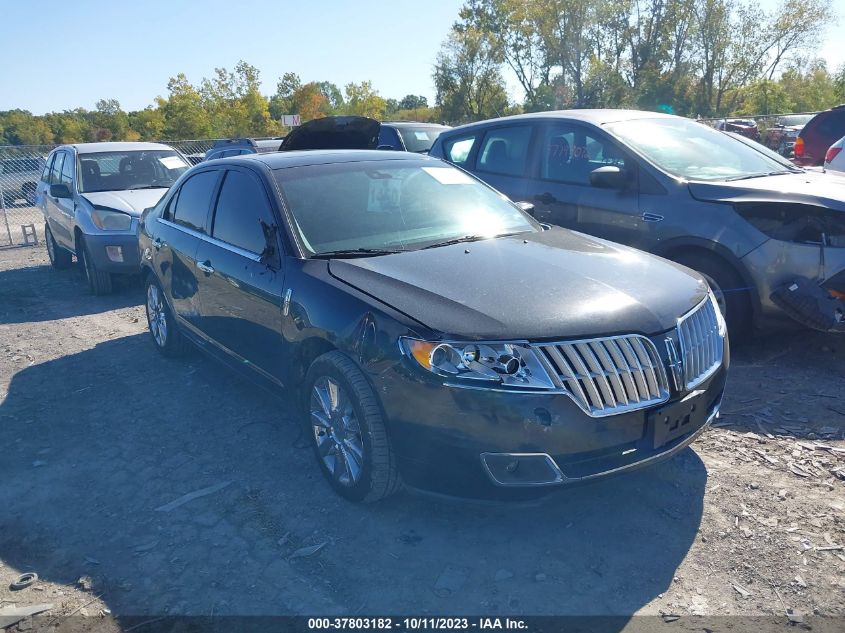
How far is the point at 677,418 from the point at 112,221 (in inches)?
295

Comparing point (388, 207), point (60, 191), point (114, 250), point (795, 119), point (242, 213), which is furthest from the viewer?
point (795, 119)

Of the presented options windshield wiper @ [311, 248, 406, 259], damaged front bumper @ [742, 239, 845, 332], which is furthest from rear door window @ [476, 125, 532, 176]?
windshield wiper @ [311, 248, 406, 259]

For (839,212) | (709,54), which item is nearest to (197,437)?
(839,212)

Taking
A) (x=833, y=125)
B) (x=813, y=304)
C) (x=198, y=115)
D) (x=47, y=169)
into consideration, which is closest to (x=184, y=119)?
(x=198, y=115)

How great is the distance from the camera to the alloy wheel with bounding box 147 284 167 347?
6148mm

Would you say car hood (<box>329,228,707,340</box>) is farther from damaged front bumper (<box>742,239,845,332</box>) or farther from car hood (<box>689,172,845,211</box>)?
car hood (<box>689,172,845,211</box>)

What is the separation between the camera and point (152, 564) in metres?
3.28

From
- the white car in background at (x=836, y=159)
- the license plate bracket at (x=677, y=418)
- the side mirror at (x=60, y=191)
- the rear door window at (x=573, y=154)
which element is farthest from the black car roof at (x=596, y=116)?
the side mirror at (x=60, y=191)

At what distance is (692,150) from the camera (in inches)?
238

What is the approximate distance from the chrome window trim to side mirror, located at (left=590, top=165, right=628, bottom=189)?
9.59 ft

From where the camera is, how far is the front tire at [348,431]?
3299 millimetres

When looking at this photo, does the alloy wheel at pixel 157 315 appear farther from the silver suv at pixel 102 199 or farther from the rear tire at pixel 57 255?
the rear tire at pixel 57 255

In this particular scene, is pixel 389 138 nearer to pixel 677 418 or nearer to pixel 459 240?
pixel 459 240

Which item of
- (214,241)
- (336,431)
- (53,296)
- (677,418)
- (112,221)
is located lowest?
(53,296)
